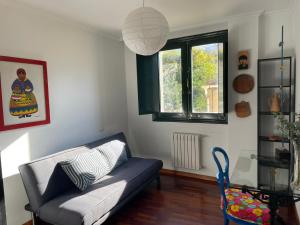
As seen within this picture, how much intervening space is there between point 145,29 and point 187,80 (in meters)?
1.96

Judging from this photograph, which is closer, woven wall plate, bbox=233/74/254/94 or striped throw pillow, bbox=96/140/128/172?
striped throw pillow, bbox=96/140/128/172

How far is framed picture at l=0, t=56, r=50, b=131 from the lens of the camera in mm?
2153

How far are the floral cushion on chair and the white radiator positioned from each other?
4.72ft

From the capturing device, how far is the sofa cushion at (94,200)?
1.91 metres

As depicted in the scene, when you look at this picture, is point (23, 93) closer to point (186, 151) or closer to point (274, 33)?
point (186, 151)

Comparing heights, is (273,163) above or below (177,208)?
above

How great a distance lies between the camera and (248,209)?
5.82ft

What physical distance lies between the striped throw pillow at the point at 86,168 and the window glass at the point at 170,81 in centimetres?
159

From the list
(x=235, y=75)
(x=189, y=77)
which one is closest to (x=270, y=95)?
(x=235, y=75)

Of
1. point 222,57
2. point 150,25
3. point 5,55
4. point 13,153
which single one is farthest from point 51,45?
point 222,57

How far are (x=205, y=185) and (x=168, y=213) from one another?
0.99m

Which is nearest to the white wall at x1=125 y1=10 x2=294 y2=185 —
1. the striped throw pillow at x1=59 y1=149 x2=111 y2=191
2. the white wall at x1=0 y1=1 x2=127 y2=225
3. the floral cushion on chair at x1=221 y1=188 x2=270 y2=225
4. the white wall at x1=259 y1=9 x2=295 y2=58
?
the white wall at x1=259 y1=9 x2=295 y2=58

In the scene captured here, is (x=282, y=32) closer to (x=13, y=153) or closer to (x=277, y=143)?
(x=277, y=143)

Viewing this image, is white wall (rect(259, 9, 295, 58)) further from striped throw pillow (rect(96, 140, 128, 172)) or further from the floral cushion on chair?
striped throw pillow (rect(96, 140, 128, 172))
